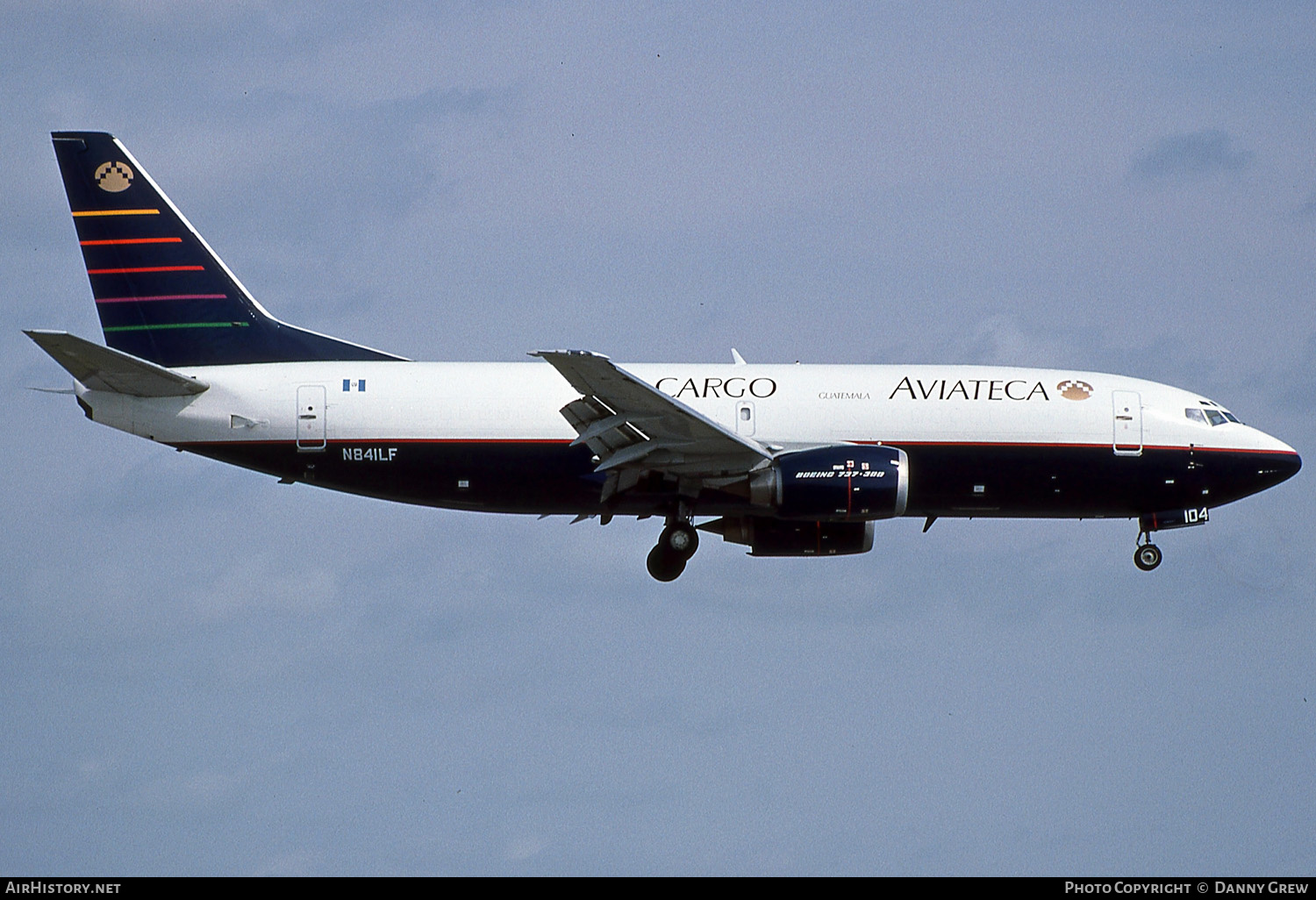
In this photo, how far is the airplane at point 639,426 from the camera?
36531 mm

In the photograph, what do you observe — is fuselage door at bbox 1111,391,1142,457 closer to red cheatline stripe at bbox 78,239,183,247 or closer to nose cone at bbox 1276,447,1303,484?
nose cone at bbox 1276,447,1303,484

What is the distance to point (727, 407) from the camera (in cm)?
3819

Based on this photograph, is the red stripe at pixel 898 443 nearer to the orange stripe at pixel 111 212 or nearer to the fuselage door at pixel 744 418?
the fuselage door at pixel 744 418

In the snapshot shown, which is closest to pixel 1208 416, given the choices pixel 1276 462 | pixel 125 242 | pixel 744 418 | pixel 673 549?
pixel 1276 462

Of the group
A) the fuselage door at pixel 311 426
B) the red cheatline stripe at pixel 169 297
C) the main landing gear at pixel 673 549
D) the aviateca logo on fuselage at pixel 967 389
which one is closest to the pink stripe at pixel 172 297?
the red cheatline stripe at pixel 169 297

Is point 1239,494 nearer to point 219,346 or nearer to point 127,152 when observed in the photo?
point 219,346

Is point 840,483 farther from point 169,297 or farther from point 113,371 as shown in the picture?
point 169,297

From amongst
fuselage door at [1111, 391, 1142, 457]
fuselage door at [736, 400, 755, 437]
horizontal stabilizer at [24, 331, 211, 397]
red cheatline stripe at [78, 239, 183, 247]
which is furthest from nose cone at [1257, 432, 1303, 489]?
red cheatline stripe at [78, 239, 183, 247]

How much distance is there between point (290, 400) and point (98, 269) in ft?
18.6

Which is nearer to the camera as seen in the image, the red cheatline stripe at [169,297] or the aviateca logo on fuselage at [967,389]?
the aviateca logo on fuselage at [967,389]

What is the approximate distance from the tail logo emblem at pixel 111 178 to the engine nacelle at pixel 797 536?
15.3 metres

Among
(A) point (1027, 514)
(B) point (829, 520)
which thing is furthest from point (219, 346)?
(A) point (1027, 514)

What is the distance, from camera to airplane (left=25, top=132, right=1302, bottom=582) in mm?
36531

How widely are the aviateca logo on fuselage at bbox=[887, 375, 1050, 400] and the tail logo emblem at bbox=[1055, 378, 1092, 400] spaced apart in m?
0.43
